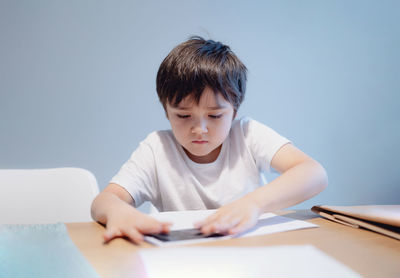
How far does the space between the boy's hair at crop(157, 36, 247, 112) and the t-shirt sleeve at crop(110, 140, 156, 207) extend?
0.14 meters

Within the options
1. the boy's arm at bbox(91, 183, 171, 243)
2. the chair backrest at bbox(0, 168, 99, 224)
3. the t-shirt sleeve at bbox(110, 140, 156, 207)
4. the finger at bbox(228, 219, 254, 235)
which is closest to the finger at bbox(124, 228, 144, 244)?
the boy's arm at bbox(91, 183, 171, 243)

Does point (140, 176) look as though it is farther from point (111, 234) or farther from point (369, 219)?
point (369, 219)

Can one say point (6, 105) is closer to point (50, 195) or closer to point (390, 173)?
point (50, 195)

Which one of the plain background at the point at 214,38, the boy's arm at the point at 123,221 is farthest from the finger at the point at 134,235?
the plain background at the point at 214,38

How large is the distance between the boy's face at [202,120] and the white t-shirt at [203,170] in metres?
0.12

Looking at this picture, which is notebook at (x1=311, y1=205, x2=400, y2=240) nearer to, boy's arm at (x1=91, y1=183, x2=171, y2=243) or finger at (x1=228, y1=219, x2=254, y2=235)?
finger at (x1=228, y1=219, x2=254, y2=235)

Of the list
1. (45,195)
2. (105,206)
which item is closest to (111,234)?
(105,206)

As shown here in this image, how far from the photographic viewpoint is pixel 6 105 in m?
1.36

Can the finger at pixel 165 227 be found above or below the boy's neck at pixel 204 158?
below

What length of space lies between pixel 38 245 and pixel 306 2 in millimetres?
1669

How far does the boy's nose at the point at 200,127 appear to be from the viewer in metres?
0.67

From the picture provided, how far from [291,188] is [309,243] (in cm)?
20

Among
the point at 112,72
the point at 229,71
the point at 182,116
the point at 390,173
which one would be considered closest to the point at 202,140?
the point at 182,116

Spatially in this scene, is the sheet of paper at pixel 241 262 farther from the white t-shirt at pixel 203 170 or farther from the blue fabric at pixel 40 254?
the white t-shirt at pixel 203 170
